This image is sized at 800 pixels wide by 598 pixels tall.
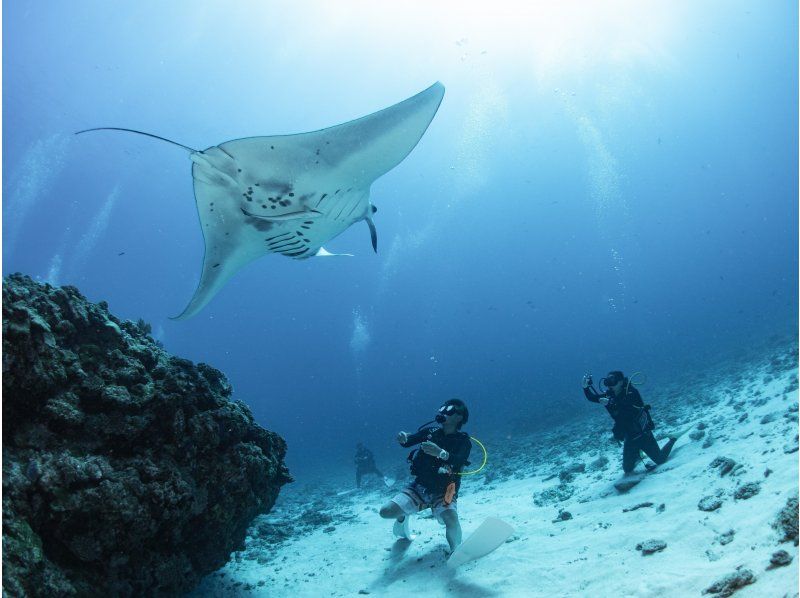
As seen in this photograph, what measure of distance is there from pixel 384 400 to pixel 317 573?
62.5 meters

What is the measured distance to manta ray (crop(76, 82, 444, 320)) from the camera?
3.68 m

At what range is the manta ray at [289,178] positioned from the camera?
12.1ft

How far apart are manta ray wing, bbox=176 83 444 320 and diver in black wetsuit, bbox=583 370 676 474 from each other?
4.26m

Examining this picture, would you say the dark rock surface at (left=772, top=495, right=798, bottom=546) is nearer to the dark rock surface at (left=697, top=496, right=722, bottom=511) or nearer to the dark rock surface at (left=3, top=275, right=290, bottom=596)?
the dark rock surface at (left=697, top=496, right=722, bottom=511)

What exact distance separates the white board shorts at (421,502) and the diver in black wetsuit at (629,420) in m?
2.66

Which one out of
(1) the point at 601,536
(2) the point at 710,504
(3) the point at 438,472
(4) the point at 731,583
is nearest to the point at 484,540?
(3) the point at 438,472

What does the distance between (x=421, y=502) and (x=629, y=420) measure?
325 centimetres

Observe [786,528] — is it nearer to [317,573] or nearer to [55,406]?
[317,573]

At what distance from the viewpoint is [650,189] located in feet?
176

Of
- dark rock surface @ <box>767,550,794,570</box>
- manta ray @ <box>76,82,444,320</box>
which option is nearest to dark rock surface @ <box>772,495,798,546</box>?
dark rock surface @ <box>767,550,794,570</box>

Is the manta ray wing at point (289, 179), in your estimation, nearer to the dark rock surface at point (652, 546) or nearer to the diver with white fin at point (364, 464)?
the dark rock surface at point (652, 546)

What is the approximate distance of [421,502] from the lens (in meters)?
4.70

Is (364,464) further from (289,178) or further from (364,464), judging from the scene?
(289,178)

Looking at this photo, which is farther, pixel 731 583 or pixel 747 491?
pixel 747 491
